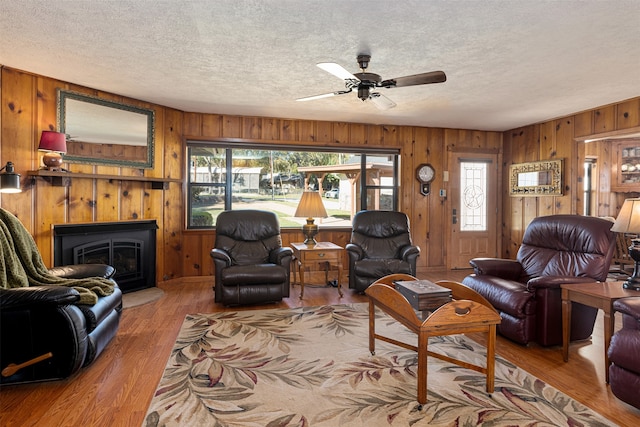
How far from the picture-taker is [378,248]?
16.5ft

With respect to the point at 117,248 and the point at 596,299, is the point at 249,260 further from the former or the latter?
the point at 596,299

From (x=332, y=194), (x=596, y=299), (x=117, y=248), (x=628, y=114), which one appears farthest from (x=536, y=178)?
(x=117, y=248)

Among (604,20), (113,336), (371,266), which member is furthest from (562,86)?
(113,336)

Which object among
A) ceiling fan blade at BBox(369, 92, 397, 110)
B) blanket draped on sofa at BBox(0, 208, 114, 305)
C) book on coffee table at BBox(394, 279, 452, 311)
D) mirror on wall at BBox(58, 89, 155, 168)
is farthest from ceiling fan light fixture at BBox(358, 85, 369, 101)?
mirror on wall at BBox(58, 89, 155, 168)

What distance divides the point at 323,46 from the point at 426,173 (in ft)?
12.1

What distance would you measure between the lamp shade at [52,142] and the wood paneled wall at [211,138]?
0.83 feet

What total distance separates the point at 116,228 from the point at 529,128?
6.32m

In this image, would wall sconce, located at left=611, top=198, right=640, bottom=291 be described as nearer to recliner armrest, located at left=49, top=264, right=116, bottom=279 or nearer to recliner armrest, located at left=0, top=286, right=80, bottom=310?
recliner armrest, located at left=0, top=286, right=80, bottom=310

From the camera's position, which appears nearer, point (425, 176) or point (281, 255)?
point (281, 255)

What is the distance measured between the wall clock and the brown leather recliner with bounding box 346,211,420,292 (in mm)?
1254

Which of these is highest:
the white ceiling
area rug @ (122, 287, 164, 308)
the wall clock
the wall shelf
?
the white ceiling

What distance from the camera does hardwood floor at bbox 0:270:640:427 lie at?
204 cm

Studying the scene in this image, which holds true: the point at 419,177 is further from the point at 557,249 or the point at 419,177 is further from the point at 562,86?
the point at 557,249

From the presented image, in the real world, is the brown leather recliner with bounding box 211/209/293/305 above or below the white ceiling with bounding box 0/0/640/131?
below
